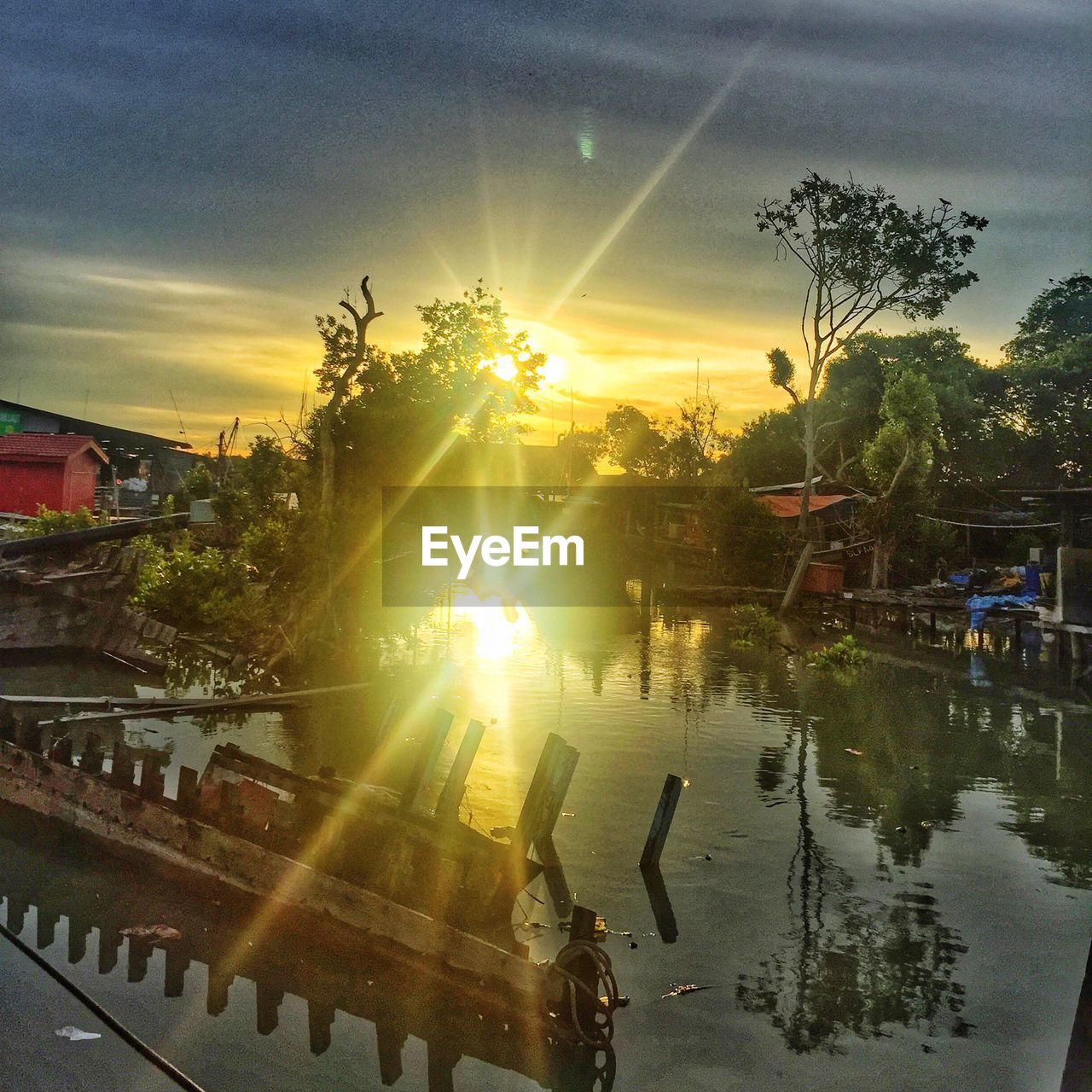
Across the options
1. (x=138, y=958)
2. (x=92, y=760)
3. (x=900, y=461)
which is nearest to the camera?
(x=138, y=958)

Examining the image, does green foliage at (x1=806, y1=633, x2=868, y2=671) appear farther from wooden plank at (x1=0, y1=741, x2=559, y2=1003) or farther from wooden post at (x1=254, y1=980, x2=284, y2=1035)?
wooden post at (x1=254, y1=980, x2=284, y2=1035)

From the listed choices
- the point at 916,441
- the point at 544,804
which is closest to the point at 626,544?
the point at 916,441

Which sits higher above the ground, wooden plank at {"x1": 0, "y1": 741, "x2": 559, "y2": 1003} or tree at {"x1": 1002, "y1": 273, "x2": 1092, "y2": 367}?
tree at {"x1": 1002, "y1": 273, "x2": 1092, "y2": 367}

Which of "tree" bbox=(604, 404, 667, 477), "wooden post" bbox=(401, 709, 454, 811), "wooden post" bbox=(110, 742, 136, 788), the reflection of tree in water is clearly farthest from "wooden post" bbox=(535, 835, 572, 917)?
"tree" bbox=(604, 404, 667, 477)

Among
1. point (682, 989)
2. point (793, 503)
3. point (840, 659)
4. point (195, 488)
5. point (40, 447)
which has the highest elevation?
point (40, 447)

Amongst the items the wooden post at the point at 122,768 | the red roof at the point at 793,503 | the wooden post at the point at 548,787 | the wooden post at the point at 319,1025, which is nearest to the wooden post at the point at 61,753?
the wooden post at the point at 122,768

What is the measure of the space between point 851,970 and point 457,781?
14.6 ft

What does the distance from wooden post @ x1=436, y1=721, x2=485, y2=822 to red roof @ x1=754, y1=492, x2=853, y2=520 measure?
4191 cm

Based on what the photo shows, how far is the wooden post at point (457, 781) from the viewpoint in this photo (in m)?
11.2

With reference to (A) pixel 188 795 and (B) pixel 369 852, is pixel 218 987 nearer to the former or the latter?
(B) pixel 369 852

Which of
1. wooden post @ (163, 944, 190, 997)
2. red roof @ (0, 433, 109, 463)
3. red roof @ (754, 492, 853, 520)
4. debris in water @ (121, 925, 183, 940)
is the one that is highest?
red roof @ (0, 433, 109, 463)

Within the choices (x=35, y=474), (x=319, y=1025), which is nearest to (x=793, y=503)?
(x=35, y=474)

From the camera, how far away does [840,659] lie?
31.3m

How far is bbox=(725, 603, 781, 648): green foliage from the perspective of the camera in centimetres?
3500
